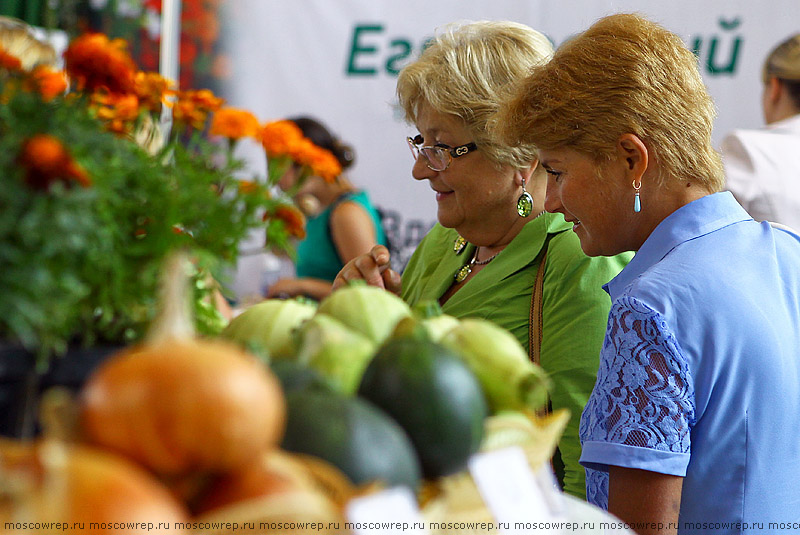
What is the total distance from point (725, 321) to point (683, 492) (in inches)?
12.1

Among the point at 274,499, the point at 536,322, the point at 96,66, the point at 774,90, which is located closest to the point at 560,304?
the point at 536,322

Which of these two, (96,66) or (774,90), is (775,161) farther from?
(96,66)

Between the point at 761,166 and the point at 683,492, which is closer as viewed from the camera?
the point at 683,492

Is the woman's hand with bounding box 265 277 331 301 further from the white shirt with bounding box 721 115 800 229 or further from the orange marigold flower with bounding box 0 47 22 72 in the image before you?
the orange marigold flower with bounding box 0 47 22 72

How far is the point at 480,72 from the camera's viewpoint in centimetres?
192

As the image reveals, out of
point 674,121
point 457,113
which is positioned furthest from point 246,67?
point 674,121

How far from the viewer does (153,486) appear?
54 cm

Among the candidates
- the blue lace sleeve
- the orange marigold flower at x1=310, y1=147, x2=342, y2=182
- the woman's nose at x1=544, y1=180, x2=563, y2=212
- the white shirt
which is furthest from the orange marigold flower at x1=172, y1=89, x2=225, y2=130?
the white shirt

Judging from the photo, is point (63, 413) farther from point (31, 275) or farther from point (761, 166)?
point (761, 166)

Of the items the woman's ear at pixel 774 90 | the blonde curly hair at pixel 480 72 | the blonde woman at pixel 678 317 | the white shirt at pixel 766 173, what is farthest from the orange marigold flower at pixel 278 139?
the woman's ear at pixel 774 90

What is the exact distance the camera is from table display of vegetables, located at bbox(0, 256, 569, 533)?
519 millimetres

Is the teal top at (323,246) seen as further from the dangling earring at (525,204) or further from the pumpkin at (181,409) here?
the pumpkin at (181,409)

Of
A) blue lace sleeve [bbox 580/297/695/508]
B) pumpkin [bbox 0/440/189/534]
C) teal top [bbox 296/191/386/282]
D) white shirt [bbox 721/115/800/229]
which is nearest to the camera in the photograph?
pumpkin [bbox 0/440/189/534]

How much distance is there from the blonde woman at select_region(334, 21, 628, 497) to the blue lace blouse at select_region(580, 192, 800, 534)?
27 cm
